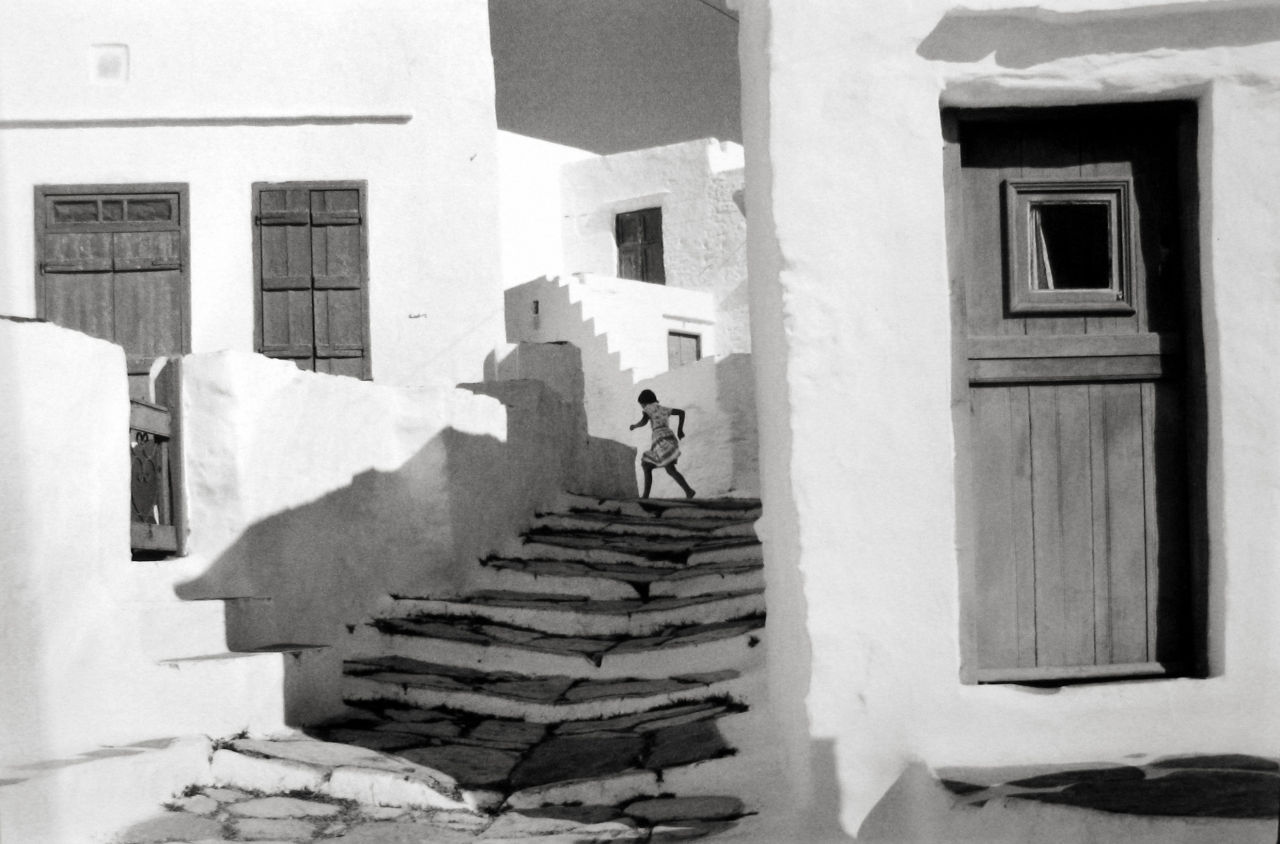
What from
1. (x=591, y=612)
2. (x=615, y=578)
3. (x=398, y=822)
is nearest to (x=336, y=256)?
(x=615, y=578)

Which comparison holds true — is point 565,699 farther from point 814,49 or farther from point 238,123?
point 238,123

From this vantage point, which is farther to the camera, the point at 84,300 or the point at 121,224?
Answer: the point at 121,224

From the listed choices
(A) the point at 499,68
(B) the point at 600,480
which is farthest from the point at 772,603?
(A) the point at 499,68

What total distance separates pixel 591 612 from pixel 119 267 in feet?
17.8

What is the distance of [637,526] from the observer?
400 inches

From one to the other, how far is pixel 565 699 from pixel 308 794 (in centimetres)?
159

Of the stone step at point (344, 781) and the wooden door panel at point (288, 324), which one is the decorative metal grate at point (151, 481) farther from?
the wooden door panel at point (288, 324)

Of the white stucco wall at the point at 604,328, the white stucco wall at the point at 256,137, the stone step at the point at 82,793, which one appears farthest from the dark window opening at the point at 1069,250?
the white stucco wall at the point at 604,328

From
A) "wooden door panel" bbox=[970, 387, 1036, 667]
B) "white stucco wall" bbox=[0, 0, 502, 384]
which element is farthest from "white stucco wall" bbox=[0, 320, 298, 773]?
"white stucco wall" bbox=[0, 0, 502, 384]

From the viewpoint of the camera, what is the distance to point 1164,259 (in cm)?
507

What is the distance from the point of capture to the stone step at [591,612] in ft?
26.4

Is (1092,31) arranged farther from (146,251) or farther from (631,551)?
(146,251)

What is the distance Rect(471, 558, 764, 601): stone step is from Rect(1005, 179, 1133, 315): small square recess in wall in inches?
138

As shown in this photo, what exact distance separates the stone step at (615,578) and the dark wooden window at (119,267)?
3.94 meters
